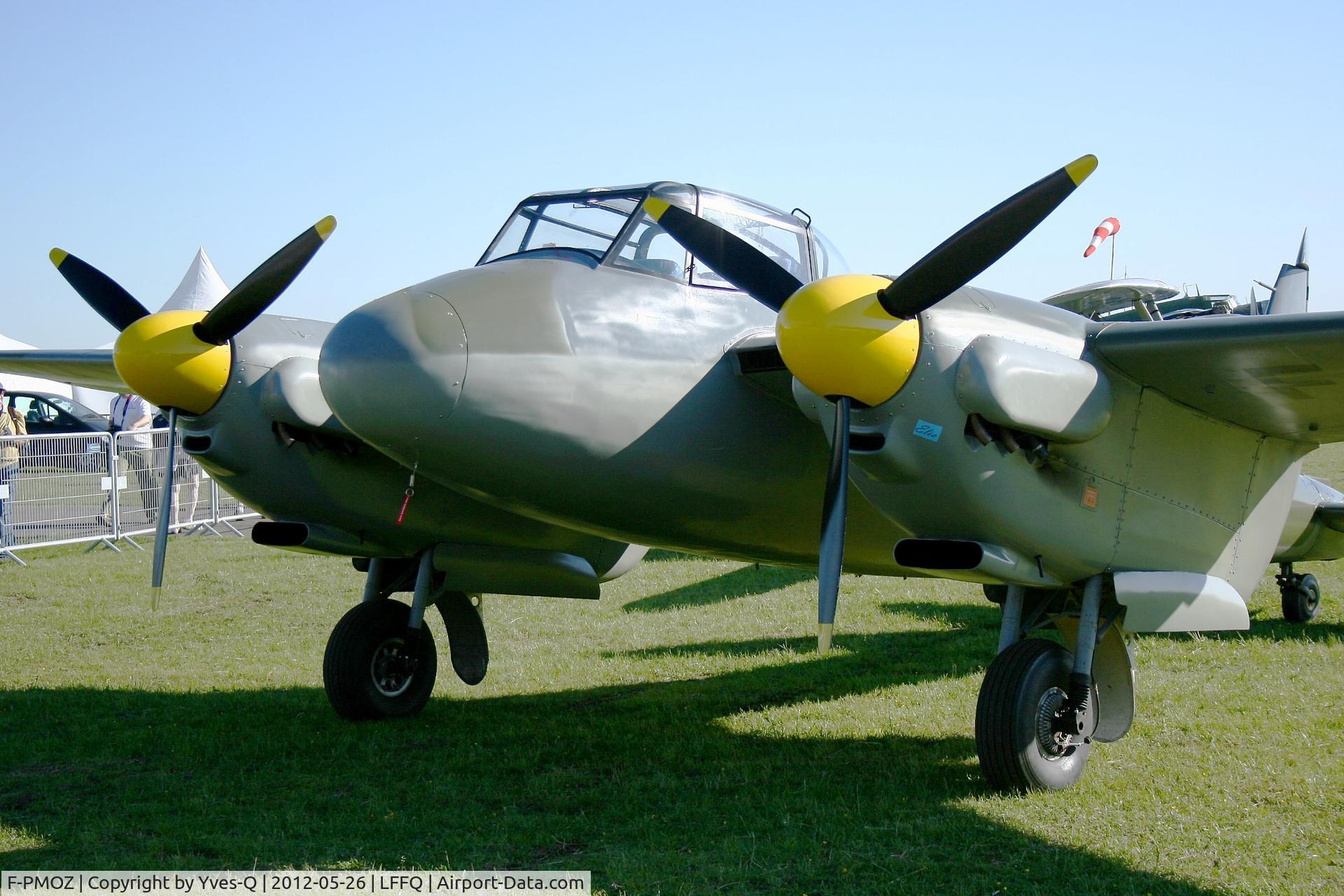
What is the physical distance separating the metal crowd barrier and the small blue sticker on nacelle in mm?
13747

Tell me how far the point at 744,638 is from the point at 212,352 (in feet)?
20.5

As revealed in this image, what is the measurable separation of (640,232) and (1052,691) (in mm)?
3528

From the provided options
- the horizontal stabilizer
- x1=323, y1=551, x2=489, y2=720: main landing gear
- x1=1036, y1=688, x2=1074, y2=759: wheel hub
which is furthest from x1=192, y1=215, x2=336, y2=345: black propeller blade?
the horizontal stabilizer

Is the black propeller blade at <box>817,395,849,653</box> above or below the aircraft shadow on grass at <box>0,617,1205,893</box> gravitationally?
above

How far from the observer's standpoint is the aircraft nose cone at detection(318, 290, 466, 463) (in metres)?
5.64

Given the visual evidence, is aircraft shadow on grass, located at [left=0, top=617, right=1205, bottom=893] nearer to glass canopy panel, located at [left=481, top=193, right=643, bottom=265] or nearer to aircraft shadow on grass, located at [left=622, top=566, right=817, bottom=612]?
glass canopy panel, located at [left=481, top=193, right=643, bottom=265]

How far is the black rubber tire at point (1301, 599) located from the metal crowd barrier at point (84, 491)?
1395 cm

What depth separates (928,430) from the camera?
5543mm

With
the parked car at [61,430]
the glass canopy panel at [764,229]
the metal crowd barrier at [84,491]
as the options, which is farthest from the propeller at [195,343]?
the parked car at [61,430]

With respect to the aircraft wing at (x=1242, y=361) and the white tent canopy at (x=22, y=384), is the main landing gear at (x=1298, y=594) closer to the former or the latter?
the aircraft wing at (x=1242, y=361)

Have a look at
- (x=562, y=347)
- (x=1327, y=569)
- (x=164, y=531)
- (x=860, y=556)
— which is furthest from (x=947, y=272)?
(x=1327, y=569)

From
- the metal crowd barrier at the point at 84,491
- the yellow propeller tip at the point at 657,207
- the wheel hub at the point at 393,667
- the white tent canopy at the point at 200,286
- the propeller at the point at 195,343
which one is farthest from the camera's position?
the white tent canopy at the point at 200,286

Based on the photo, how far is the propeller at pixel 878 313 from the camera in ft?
17.6

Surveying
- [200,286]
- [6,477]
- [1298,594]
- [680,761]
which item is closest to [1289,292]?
[1298,594]
